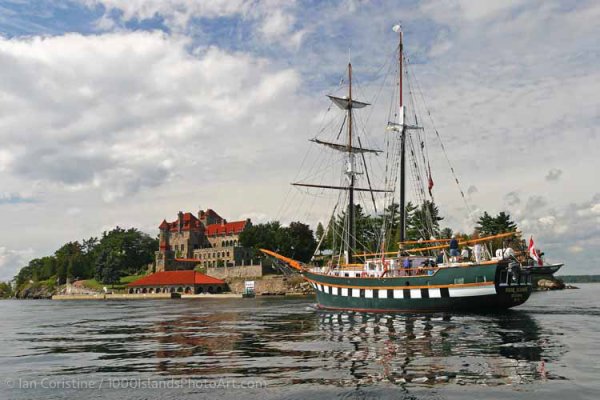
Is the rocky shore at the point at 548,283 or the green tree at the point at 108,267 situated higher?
the green tree at the point at 108,267

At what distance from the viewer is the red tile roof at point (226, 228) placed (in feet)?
530

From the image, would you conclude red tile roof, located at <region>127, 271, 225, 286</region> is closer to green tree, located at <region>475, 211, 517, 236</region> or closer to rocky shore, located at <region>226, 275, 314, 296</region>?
rocky shore, located at <region>226, 275, 314, 296</region>

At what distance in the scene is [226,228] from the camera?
164875 mm

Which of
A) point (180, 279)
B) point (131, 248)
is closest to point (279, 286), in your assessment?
point (180, 279)

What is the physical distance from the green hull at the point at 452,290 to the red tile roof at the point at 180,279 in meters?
86.9

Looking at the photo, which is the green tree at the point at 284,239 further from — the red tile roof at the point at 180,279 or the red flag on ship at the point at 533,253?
the red flag on ship at the point at 533,253

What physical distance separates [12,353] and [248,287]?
89.3m

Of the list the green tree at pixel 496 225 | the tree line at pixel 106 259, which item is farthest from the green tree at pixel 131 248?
the green tree at pixel 496 225

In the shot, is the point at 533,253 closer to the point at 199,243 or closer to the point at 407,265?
the point at 407,265

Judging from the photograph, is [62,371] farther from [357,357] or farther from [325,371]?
[357,357]

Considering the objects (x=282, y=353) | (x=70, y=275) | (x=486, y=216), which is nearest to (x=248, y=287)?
(x=486, y=216)

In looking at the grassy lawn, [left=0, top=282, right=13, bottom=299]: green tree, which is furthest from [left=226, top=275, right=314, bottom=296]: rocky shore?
[left=0, top=282, right=13, bottom=299]: green tree

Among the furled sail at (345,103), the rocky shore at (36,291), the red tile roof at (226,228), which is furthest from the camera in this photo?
the rocky shore at (36,291)

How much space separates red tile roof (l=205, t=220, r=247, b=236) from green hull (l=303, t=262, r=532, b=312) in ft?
396
